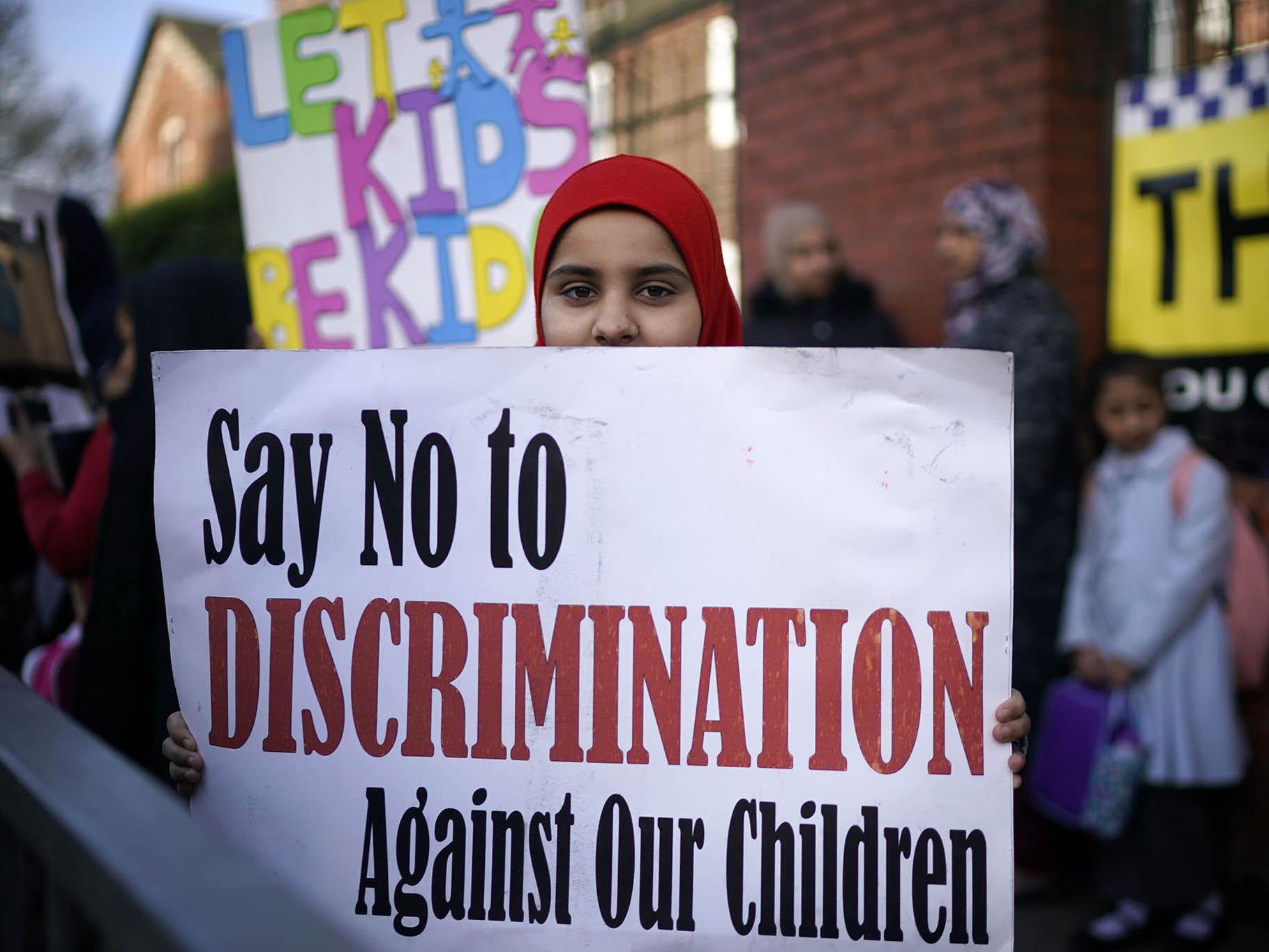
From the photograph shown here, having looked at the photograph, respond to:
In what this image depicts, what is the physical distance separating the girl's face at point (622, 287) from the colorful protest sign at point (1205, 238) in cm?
253

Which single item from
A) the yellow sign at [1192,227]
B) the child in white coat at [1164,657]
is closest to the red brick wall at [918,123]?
the yellow sign at [1192,227]

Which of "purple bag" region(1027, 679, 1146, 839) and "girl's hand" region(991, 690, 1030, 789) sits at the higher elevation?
"girl's hand" region(991, 690, 1030, 789)

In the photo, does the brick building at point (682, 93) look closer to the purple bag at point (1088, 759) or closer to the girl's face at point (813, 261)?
the girl's face at point (813, 261)

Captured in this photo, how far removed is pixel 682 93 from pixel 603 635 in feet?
15.3

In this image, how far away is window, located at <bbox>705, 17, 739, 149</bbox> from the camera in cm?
516

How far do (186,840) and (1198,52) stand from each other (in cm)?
395

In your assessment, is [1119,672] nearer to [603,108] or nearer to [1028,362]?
[1028,362]

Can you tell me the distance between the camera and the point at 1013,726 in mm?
1218

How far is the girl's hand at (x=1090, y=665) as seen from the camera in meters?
3.25

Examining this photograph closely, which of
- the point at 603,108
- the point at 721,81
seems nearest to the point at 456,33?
the point at 721,81

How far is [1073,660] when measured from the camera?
3.41 metres

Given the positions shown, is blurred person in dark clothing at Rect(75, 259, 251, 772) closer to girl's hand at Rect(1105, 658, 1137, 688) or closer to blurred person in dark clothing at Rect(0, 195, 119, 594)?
blurred person in dark clothing at Rect(0, 195, 119, 594)

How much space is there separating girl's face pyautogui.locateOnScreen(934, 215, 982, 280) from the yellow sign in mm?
626

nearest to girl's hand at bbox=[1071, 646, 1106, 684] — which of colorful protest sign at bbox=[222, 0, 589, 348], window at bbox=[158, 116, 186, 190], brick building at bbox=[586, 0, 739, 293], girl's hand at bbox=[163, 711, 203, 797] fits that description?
colorful protest sign at bbox=[222, 0, 589, 348]
